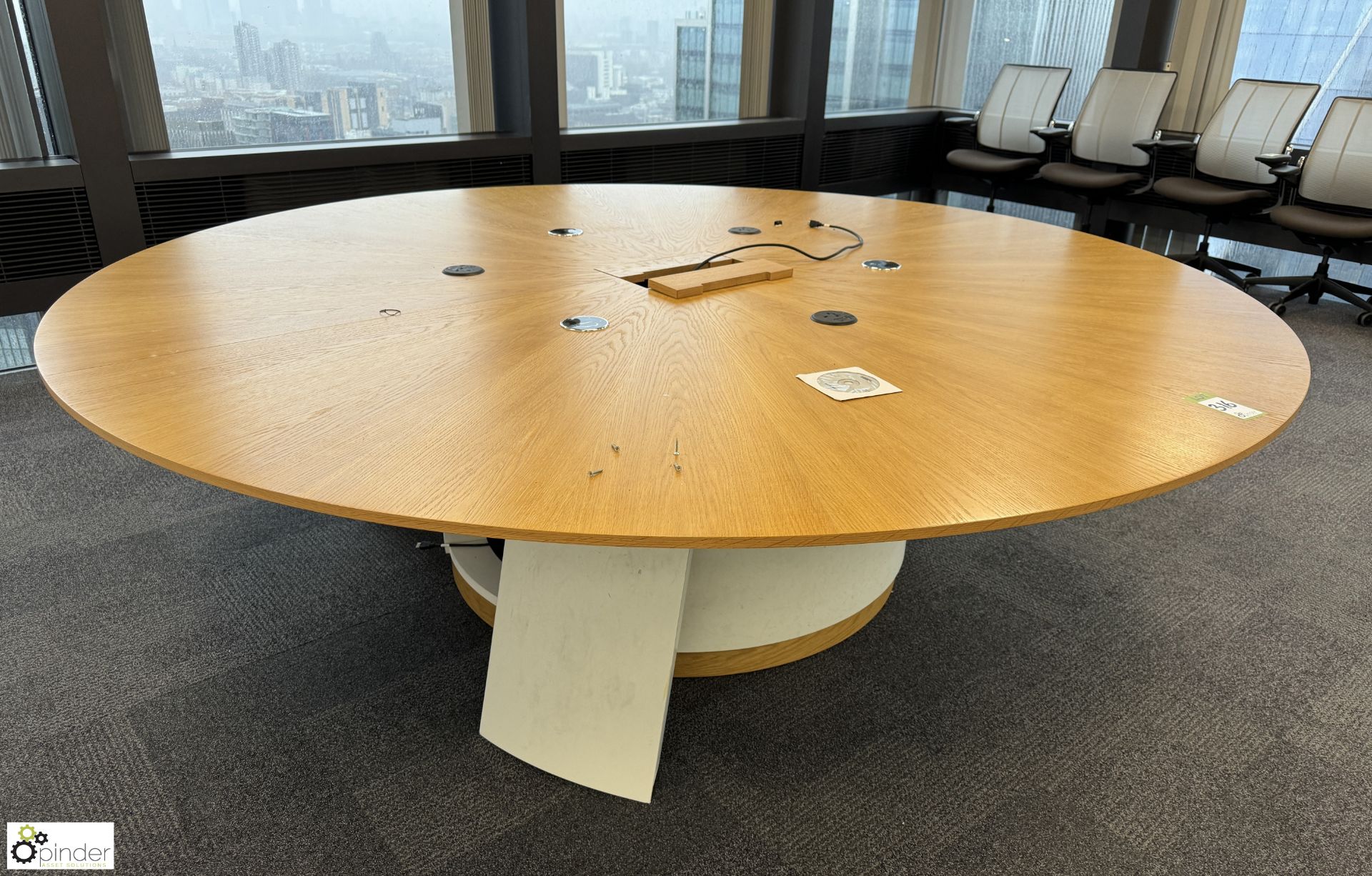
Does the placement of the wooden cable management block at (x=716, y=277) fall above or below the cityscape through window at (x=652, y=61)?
below

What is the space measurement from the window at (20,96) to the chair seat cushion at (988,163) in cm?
510

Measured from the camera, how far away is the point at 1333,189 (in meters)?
Answer: 4.61

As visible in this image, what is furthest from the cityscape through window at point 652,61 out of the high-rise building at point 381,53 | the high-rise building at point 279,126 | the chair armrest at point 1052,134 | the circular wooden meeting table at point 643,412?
the circular wooden meeting table at point 643,412

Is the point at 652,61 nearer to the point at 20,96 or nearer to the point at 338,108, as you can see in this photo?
the point at 338,108

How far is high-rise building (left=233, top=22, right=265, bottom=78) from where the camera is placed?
432 centimetres

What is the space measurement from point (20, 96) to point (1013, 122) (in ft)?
17.7

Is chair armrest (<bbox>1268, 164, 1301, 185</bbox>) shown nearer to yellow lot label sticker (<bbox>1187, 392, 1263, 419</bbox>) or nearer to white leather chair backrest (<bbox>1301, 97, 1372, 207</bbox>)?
white leather chair backrest (<bbox>1301, 97, 1372, 207</bbox>)

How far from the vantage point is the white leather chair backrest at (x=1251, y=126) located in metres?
4.82

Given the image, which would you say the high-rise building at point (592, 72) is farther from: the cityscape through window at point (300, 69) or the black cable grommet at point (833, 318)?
the black cable grommet at point (833, 318)

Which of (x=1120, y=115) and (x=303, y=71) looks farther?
(x=1120, y=115)

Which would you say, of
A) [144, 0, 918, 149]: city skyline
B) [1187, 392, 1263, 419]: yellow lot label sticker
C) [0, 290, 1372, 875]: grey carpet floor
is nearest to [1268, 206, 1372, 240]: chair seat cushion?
[0, 290, 1372, 875]: grey carpet floor

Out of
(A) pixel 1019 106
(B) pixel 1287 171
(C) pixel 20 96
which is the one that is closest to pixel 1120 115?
(A) pixel 1019 106

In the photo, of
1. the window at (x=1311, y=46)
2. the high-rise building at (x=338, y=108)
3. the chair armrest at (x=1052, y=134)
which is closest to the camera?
the high-rise building at (x=338, y=108)

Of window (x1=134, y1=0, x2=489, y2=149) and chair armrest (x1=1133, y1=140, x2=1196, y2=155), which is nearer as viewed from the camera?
window (x1=134, y1=0, x2=489, y2=149)
